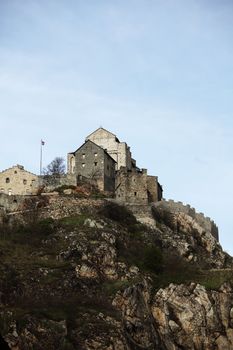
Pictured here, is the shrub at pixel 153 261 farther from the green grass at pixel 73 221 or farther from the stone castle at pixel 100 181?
the stone castle at pixel 100 181

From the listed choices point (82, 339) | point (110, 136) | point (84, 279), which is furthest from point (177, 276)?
point (110, 136)

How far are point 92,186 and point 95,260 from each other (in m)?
18.6

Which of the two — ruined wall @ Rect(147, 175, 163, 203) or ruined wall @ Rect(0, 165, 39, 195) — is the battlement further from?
ruined wall @ Rect(0, 165, 39, 195)

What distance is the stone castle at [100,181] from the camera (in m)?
74.2

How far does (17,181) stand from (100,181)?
11127 mm

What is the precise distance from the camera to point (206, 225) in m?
80.2

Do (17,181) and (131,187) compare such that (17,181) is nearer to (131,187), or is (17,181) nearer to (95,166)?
(95,166)

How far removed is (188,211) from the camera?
77062 mm

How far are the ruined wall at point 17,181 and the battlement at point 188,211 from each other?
16520mm

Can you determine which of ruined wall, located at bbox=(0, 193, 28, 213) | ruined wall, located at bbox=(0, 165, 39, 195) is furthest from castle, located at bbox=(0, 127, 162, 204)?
ruined wall, located at bbox=(0, 193, 28, 213)

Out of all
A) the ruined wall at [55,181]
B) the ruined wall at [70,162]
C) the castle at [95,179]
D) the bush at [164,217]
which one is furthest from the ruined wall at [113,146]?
the bush at [164,217]

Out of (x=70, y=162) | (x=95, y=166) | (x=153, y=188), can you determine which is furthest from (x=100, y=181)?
(x=153, y=188)

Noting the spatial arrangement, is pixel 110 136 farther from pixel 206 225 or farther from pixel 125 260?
pixel 125 260

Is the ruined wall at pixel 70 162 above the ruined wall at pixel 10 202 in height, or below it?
above
